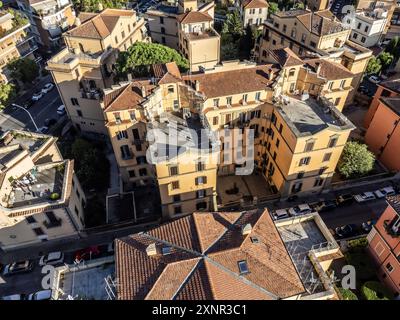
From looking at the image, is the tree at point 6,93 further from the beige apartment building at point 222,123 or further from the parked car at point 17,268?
the parked car at point 17,268

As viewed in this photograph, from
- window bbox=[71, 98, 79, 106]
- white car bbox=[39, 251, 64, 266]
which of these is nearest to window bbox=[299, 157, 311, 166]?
white car bbox=[39, 251, 64, 266]

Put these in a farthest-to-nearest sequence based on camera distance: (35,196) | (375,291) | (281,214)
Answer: (281,214) < (35,196) < (375,291)

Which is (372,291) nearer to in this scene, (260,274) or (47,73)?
(260,274)

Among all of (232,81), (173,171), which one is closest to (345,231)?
(173,171)

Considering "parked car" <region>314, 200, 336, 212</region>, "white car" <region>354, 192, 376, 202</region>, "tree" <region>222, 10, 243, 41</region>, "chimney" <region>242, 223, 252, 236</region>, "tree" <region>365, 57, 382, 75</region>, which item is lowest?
"parked car" <region>314, 200, 336, 212</region>

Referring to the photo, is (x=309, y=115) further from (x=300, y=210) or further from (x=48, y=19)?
(x=48, y=19)

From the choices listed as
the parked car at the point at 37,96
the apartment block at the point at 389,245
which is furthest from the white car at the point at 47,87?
the apartment block at the point at 389,245

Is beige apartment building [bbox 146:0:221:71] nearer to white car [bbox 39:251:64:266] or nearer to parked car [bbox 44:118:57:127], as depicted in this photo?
parked car [bbox 44:118:57:127]
